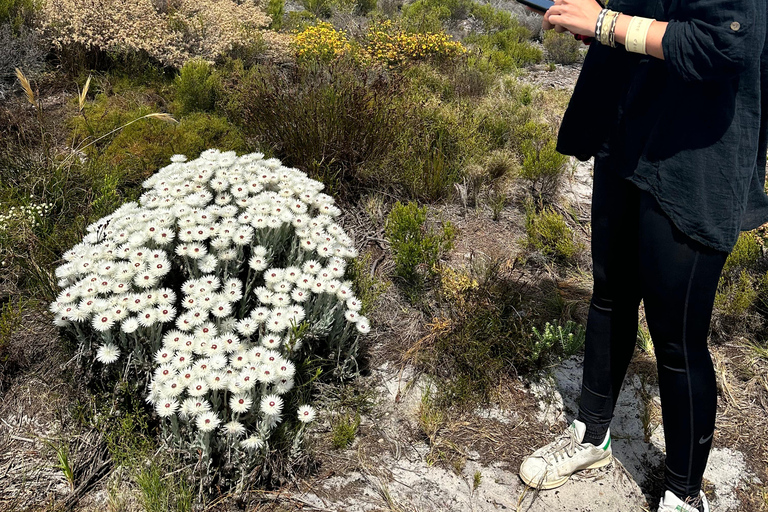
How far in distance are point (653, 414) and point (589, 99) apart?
1.64m

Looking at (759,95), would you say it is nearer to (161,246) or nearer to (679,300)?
(679,300)

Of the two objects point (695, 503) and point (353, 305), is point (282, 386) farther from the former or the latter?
point (695, 503)

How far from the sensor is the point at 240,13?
21.6 ft

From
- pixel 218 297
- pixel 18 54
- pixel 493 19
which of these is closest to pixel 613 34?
pixel 218 297

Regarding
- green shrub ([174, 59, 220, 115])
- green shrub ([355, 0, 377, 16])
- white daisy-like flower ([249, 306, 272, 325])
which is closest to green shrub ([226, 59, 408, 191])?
green shrub ([174, 59, 220, 115])

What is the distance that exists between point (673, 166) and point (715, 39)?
1.25 feet

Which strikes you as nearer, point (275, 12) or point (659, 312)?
point (659, 312)

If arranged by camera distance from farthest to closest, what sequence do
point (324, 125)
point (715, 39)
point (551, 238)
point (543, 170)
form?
point (543, 170)
point (324, 125)
point (551, 238)
point (715, 39)

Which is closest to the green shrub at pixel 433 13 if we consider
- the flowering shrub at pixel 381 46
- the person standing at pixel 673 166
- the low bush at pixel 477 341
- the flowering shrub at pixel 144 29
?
the flowering shrub at pixel 381 46

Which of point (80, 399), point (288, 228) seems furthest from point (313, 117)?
point (80, 399)

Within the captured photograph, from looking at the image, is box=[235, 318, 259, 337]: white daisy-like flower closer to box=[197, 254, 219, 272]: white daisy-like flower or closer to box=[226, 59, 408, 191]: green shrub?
box=[197, 254, 219, 272]: white daisy-like flower

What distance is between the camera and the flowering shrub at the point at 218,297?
2020 millimetres

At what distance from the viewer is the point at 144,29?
5.44 m

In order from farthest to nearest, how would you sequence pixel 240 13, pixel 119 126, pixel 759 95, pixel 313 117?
pixel 240 13 → pixel 119 126 → pixel 313 117 → pixel 759 95
